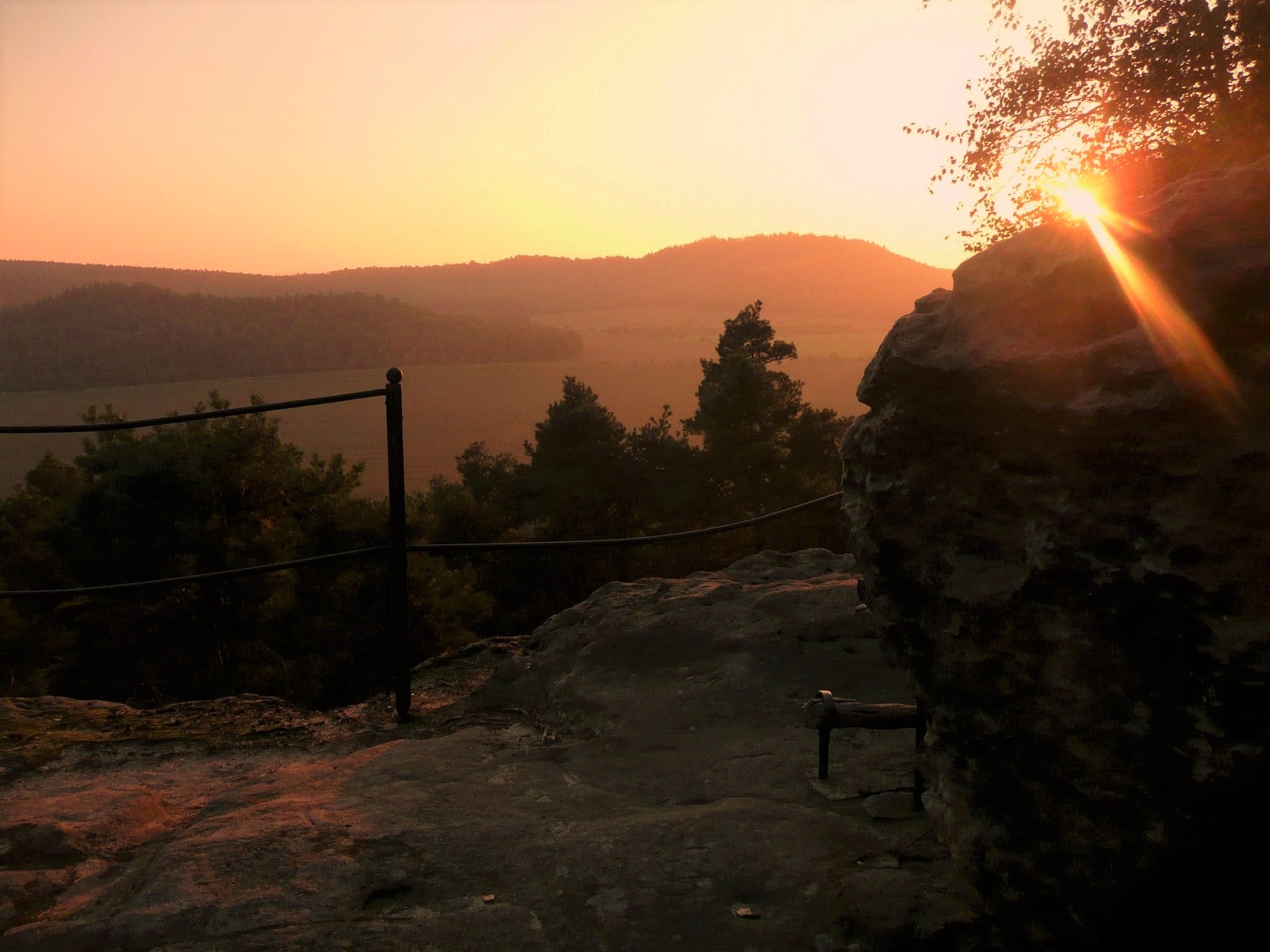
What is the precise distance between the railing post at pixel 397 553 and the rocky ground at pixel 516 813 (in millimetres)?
212

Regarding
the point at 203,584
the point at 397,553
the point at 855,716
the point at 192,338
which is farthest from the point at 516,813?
the point at 192,338

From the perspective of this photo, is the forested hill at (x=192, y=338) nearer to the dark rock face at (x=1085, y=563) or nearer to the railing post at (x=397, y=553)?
the railing post at (x=397, y=553)

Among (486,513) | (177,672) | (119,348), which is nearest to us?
(177,672)

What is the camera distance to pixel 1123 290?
180cm

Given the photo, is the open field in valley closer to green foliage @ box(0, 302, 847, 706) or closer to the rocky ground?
green foliage @ box(0, 302, 847, 706)

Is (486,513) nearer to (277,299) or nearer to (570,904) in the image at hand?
(570,904)

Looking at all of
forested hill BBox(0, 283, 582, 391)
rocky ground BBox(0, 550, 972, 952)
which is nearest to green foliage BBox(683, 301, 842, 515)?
rocky ground BBox(0, 550, 972, 952)

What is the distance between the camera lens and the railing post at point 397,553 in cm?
380

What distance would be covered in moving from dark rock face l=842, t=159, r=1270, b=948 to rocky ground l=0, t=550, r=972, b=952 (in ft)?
1.22

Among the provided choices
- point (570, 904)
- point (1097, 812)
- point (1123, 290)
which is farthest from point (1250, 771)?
point (570, 904)

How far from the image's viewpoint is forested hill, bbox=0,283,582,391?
5891 centimetres

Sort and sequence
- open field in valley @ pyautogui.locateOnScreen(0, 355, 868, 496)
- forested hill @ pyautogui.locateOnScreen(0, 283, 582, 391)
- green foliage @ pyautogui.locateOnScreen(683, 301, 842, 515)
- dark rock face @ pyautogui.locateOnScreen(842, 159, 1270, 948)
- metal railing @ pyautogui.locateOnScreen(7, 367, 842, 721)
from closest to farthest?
dark rock face @ pyautogui.locateOnScreen(842, 159, 1270, 948) < metal railing @ pyautogui.locateOnScreen(7, 367, 842, 721) < green foliage @ pyautogui.locateOnScreen(683, 301, 842, 515) < open field in valley @ pyautogui.locateOnScreen(0, 355, 868, 496) < forested hill @ pyautogui.locateOnScreen(0, 283, 582, 391)

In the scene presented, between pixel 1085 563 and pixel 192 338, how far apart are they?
69.5 meters

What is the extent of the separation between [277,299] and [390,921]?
7827cm
